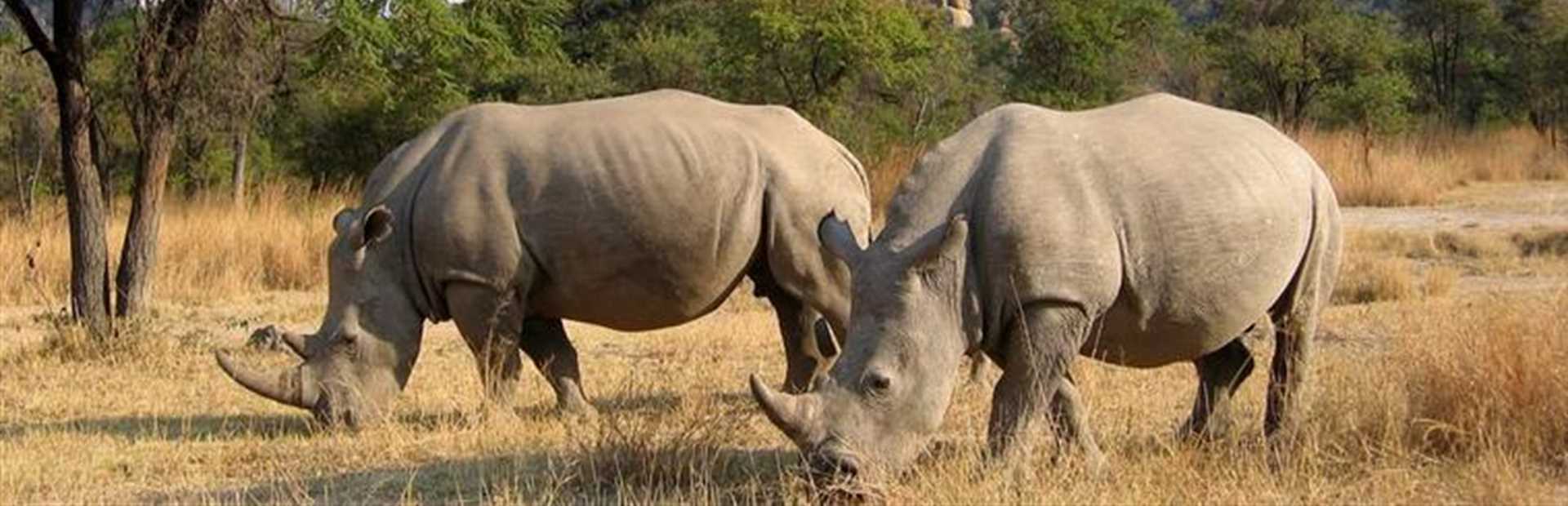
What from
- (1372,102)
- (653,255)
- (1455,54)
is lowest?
(1455,54)

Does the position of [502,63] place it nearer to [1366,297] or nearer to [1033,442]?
[1366,297]

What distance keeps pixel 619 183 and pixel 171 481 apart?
2193 millimetres

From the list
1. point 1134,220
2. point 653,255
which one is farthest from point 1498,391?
point 653,255

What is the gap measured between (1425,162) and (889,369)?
18263mm

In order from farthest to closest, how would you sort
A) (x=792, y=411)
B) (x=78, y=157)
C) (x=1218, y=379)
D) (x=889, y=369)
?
1. (x=78, y=157)
2. (x=1218, y=379)
3. (x=889, y=369)
4. (x=792, y=411)

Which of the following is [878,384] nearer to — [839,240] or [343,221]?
[839,240]

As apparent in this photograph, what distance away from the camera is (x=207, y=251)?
49.6 ft

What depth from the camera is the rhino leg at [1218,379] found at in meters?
6.63

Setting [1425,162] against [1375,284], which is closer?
[1375,284]

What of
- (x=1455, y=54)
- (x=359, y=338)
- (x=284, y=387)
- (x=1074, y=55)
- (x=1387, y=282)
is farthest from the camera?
(x=1455, y=54)

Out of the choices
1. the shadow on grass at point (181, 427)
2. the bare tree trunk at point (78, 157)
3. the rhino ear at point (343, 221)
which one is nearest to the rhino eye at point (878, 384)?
the shadow on grass at point (181, 427)

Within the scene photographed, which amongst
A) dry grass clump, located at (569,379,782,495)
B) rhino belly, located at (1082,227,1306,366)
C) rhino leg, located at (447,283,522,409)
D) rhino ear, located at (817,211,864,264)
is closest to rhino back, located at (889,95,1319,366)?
rhino belly, located at (1082,227,1306,366)

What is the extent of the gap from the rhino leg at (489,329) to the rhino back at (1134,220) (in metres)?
2.56

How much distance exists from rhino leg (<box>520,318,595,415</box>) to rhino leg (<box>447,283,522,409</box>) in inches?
11.4
